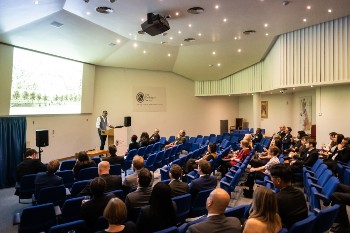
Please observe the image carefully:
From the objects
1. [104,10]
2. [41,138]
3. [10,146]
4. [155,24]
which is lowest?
[10,146]

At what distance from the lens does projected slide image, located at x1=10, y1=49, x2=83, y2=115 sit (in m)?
8.80

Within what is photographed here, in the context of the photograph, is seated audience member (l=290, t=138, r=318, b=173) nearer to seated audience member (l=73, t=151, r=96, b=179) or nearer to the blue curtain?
seated audience member (l=73, t=151, r=96, b=179)

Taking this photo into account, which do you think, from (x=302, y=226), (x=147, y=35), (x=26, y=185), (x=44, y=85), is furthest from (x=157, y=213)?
(x=44, y=85)

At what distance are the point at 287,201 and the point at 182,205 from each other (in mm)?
1368

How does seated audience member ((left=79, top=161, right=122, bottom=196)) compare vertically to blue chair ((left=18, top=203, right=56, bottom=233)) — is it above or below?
above

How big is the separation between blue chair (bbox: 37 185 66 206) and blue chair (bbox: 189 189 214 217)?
79.0 inches

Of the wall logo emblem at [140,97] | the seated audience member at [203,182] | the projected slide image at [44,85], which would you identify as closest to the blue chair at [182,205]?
the seated audience member at [203,182]

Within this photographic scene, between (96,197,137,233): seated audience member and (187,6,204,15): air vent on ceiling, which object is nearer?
(96,197,137,233): seated audience member

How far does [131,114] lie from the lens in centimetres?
1471

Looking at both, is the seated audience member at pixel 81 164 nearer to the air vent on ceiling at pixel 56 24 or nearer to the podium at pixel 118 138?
the air vent on ceiling at pixel 56 24

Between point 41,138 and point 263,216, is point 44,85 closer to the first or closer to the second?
point 41,138

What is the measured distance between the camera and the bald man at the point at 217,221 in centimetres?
236

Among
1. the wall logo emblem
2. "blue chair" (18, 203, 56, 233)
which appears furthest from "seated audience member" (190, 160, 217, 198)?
the wall logo emblem

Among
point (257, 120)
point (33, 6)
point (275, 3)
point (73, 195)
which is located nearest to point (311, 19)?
point (275, 3)
